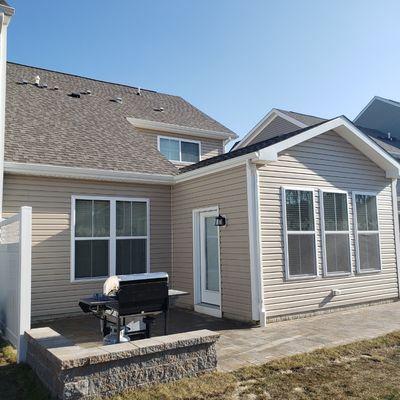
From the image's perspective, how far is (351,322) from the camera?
7.22 meters

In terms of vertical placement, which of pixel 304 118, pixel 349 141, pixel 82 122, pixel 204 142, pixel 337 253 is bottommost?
pixel 337 253

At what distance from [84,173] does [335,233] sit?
543 centimetres

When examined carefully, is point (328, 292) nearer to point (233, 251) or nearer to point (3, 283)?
point (233, 251)

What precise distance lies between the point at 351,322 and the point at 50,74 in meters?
11.8

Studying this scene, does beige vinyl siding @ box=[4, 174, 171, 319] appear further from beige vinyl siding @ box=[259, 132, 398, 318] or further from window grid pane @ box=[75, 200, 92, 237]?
beige vinyl siding @ box=[259, 132, 398, 318]

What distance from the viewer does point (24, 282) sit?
16.7 ft

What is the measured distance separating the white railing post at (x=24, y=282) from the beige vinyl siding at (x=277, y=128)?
12432mm

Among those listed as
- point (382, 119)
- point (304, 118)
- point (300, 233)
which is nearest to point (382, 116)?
point (382, 119)

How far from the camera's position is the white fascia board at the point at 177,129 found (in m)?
12.5

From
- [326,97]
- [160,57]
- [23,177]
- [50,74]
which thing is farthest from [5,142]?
[326,97]

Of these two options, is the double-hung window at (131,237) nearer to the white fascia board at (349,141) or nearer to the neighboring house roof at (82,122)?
the neighboring house roof at (82,122)

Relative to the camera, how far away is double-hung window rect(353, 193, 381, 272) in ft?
29.1

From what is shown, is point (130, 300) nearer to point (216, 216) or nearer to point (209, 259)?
point (216, 216)

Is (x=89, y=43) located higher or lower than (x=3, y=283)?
higher
